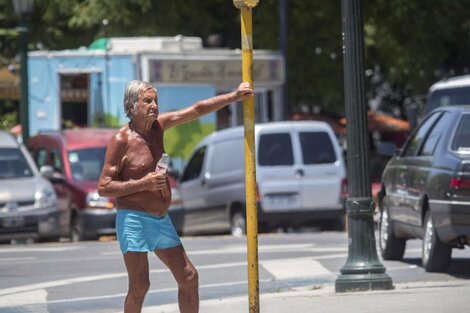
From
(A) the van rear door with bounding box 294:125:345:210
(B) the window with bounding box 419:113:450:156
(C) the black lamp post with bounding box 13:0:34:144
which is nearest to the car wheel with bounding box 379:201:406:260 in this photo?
(B) the window with bounding box 419:113:450:156

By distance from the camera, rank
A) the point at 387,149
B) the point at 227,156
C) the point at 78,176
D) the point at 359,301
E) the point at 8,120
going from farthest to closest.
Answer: the point at 8,120, the point at 227,156, the point at 78,176, the point at 387,149, the point at 359,301

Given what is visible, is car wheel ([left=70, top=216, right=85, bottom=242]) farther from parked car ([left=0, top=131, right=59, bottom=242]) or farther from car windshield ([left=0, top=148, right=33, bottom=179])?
car windshield ([left=0, top=148, right=33, bottom=179])

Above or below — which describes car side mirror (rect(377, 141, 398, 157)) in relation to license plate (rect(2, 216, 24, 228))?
above

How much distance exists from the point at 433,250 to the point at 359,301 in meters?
2.71

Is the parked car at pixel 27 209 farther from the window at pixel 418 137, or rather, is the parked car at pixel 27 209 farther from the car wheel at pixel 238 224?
the window at pixel 418 137

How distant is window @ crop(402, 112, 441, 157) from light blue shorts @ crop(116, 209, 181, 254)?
6785mm

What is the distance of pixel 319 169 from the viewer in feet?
79.2

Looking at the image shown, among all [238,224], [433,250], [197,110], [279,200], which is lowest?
[238,224]

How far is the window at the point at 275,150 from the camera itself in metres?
23.9

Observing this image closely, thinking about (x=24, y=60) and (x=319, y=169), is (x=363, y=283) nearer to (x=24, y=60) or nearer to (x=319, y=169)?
(x=319, y=169)

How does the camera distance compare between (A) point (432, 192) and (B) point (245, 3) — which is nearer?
(B) point (245, 3)

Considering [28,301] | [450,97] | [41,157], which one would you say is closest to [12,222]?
[41,157]

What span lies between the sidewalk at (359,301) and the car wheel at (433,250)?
1101 mm

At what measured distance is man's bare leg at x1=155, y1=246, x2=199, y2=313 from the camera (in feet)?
30.4
